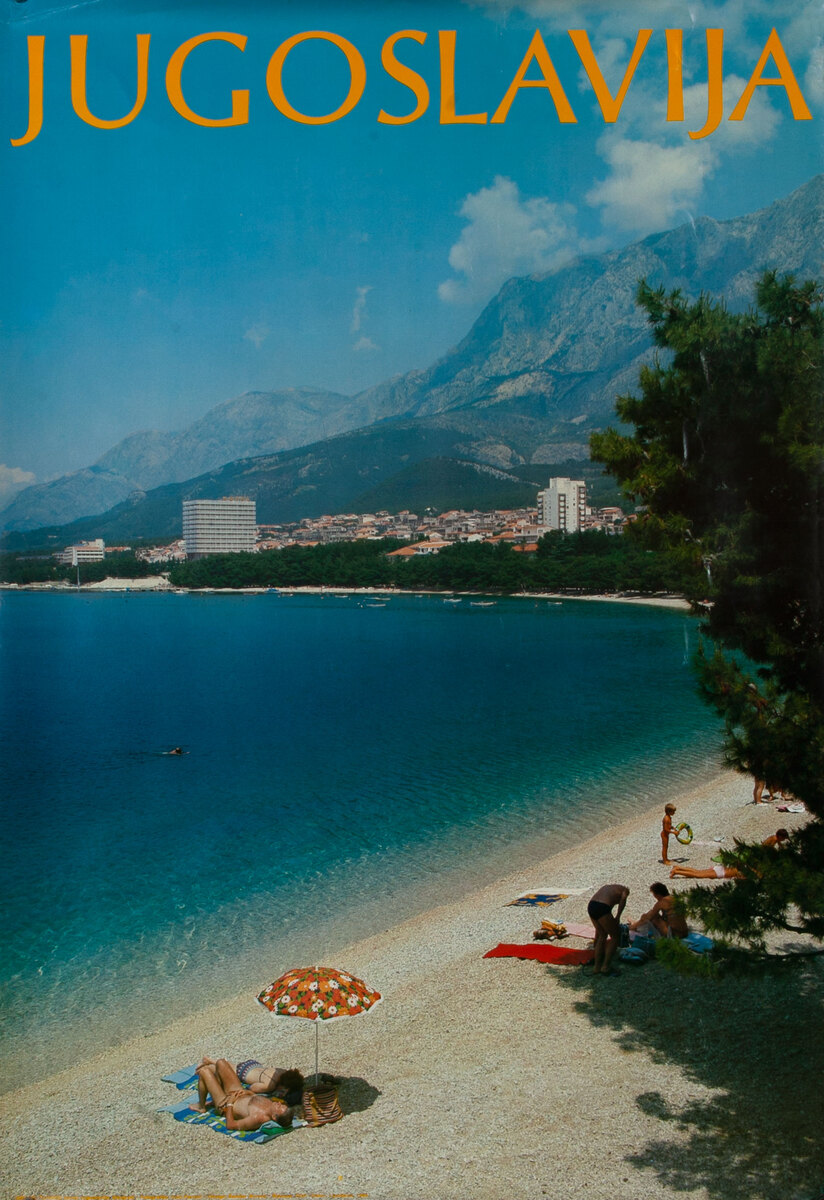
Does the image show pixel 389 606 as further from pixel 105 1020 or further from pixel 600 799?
pixel 105 1020

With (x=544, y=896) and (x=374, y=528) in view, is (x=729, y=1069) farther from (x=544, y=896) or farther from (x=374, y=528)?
(x=374, y=528)

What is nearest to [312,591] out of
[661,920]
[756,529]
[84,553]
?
[84,553]

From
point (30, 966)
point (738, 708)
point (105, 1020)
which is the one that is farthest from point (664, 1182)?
point (30, 966)

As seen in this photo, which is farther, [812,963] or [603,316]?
[603,316]

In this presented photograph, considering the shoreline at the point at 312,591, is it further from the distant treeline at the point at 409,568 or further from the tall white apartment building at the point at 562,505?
the tall white apartment building at the point at 562,505

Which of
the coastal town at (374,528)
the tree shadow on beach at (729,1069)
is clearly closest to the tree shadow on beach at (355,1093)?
the tree shadow on beach at (729,1069)

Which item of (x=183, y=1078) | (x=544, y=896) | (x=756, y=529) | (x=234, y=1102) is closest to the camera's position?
(x=756, y=529)
